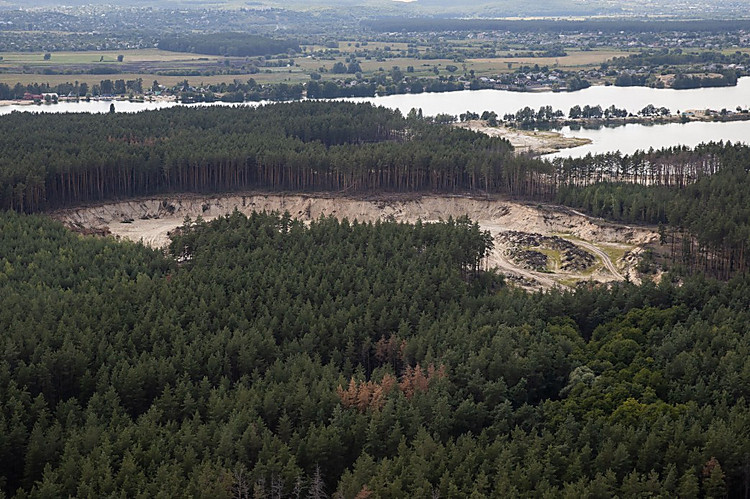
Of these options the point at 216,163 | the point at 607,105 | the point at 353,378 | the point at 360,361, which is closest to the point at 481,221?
the point at 216,163

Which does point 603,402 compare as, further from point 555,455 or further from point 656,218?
point 656,218

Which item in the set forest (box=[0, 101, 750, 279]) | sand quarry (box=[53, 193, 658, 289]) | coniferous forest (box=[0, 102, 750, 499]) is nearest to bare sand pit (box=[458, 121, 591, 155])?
forest (box=[0, 101, 750, 279])

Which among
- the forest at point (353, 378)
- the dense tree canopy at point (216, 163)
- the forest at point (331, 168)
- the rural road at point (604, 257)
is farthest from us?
the dense tree canopy at point (216, 163)

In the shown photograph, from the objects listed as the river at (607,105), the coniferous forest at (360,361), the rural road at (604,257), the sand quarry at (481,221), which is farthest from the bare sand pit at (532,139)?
the rural road at (604,257)

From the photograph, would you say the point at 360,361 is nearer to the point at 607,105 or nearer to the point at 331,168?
the point at 331,168

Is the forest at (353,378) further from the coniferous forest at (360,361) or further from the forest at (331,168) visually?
the forest at (331,168)

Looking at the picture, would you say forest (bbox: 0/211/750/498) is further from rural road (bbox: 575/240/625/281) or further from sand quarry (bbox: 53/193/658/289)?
rural road (bbox: 575/240/625/281)
